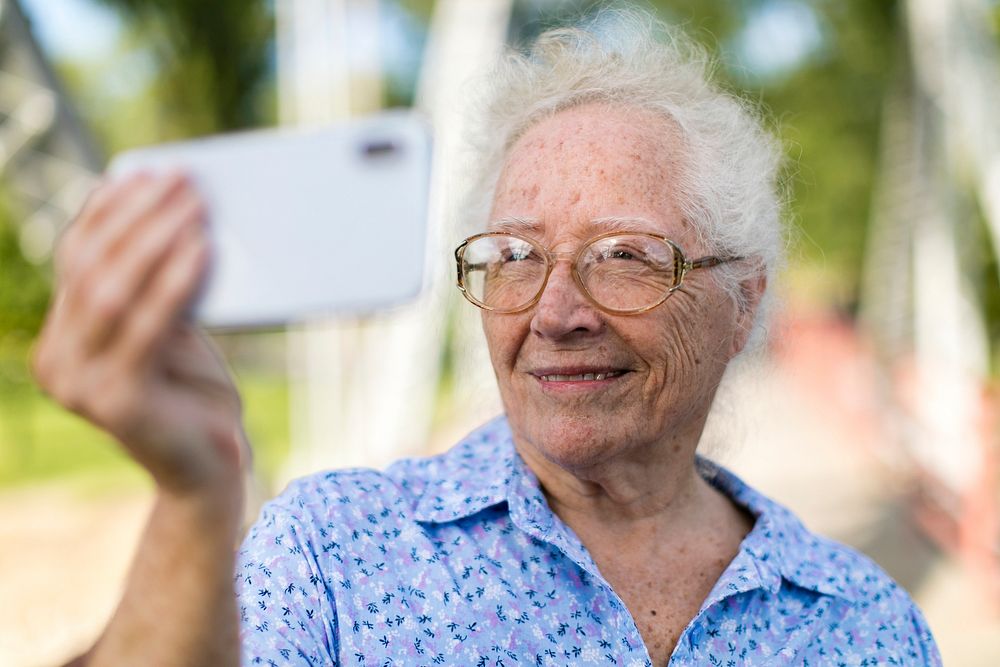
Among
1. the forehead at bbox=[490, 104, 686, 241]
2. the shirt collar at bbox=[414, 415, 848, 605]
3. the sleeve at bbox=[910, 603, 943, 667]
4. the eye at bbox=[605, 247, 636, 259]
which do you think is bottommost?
the sleeve at bbox=[910, 603, 943, 667]

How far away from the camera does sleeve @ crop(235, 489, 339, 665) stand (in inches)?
48.3

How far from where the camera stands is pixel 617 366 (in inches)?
61.2

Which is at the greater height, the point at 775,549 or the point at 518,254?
the point at 518,254

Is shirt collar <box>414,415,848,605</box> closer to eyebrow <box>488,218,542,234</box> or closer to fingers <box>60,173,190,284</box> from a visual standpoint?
eyebrow <box>488,218,542,234</box>

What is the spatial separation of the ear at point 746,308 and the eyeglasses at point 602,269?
17cm

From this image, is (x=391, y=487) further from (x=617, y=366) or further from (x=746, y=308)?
(x=746, y=308)

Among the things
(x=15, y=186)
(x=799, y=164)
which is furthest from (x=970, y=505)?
(x=15, y=186)

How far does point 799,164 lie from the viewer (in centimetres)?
213

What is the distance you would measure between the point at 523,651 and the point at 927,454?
705cm

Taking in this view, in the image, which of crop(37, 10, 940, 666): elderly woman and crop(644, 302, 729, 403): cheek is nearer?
crop(37, 10, 940, 666): elderly woman

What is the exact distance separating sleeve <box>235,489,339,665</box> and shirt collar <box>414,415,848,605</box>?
0.71 feet

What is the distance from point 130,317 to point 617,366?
38.6 inches

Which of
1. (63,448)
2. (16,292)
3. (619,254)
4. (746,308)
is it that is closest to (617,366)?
(619,254)

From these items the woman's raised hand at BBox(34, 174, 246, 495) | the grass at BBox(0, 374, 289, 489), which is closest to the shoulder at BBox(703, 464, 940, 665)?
the woman's raised hand at BBox(34, 174, 246, 495)
